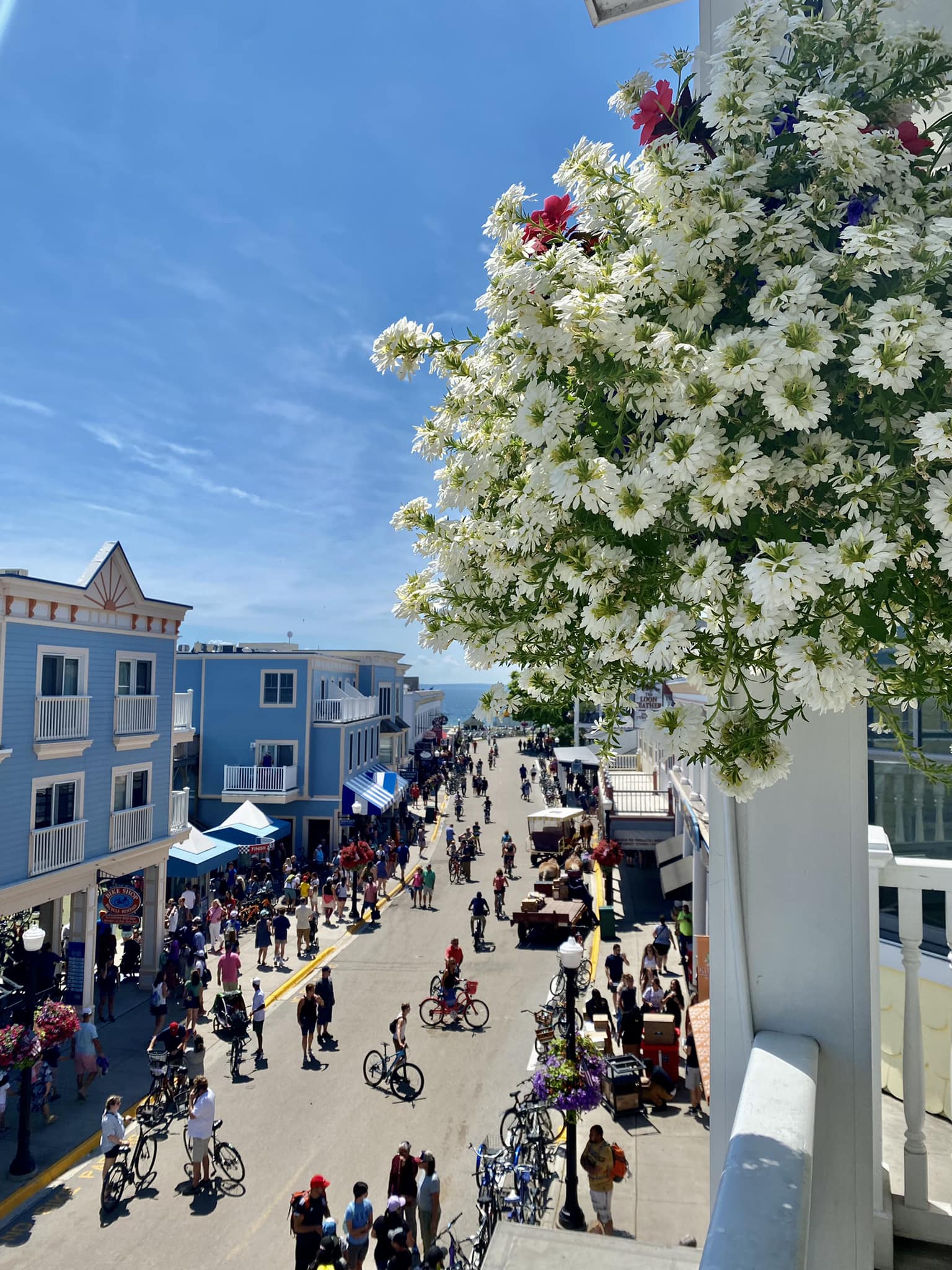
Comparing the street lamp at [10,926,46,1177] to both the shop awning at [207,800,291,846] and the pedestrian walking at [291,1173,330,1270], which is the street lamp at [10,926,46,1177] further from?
the shop awning at [207,800,291,846]

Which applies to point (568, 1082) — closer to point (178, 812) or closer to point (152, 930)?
point (152, 930)

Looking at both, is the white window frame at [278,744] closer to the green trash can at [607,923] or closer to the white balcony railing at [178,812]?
the white balcony railing at [178,812]

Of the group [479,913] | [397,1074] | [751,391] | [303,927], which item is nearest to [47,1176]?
[397,1074]

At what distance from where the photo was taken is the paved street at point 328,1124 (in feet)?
34.3

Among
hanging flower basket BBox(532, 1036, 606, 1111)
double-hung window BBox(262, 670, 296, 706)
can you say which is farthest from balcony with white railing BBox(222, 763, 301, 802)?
hanging flower basket BBox(532, 1036, 606, 1111)

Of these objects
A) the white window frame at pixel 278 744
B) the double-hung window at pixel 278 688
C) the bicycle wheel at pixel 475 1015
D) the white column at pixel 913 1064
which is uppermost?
the double-hung window at pixel 278 688

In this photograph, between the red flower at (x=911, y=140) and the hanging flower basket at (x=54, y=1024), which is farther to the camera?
the hanging flower basket at (x=54, y=1024)

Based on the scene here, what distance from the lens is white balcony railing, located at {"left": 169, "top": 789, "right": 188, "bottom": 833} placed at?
872 inches

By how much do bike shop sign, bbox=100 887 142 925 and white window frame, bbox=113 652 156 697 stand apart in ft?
15.3

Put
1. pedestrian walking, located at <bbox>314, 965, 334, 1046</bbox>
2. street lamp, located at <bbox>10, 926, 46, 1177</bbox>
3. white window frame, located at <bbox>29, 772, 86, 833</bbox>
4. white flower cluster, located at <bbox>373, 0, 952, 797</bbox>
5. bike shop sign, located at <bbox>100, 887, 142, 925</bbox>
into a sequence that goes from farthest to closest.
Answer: bike shop sign, located at <bbox>100, 887, 142, 925</bbox>
white window frame, located at <bbox>29, 772, 86, 833</bbox>
pedestrian walking, located at <bbox>314, 965, 334, 1046</bbox>
street lamp, located at <bbox>10, 926, 46, 1177</bbox>
white flower cluster, located at <bbox>373, 0, 952, 797</bbox>

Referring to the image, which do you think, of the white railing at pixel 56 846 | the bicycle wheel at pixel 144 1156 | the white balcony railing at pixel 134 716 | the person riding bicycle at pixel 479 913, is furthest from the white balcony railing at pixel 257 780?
the bicycle wheel at pixel 144 1156

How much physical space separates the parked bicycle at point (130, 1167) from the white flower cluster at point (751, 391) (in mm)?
12680

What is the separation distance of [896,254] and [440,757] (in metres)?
57.7

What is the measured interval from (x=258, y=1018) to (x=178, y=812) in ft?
27.4
